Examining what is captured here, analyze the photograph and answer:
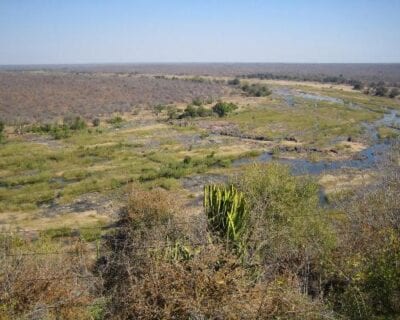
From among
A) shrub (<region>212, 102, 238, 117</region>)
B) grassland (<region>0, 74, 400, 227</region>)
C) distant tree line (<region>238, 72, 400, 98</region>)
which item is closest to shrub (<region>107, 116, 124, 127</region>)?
grassland (<region>0, 74, 400, 227</region>)

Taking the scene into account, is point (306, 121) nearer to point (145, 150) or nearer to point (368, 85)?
point (145, 150)

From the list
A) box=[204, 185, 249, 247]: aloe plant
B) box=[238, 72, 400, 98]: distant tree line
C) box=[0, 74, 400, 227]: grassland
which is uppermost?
box=[204, 185, 249, 247]: aloe plant

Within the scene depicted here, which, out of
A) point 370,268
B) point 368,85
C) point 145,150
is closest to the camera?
point 370,268

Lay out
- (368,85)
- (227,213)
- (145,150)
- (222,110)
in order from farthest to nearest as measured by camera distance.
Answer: (368,85), (222,110), (145,150), (227,213)

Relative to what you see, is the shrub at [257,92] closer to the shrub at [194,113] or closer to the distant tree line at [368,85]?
the distant tree line at [368,85]

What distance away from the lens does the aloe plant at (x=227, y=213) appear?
16.5 metres

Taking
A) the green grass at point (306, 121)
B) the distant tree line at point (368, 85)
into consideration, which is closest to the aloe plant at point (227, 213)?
the green grass at point (306, 121)

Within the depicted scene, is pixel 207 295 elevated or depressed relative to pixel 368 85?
elevated

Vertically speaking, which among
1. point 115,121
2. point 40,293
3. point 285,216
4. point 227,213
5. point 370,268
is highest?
point 227,213

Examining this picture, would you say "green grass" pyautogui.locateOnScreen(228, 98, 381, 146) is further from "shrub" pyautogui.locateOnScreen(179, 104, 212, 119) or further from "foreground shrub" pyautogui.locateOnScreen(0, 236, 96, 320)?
"foreground shrub" pyautogui.locateOnScreen(0, 236, 96, 320)

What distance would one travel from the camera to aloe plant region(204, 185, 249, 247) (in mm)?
16531

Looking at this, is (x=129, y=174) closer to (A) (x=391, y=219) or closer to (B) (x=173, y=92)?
(A) (x=391, y=219)

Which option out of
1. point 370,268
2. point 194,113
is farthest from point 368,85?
point 370,268

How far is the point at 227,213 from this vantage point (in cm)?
1655
